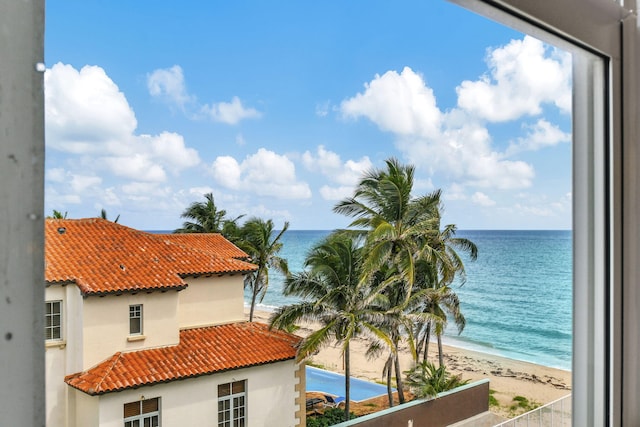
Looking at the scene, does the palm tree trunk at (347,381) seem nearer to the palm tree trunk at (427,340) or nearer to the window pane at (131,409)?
the palm tree trunk at (427,340)

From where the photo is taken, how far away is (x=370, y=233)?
1.34 m

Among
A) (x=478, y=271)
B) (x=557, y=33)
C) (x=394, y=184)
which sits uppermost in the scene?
(x=557, y=33)

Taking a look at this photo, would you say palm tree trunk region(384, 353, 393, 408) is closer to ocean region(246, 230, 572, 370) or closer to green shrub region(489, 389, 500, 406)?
ocean region(246, 230, 572, 370)

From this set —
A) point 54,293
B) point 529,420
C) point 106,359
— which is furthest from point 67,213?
point 529,420

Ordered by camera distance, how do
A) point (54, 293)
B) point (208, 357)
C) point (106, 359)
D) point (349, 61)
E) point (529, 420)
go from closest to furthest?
point (54, 293), point (106, 359), point (208, 357), point (349, 61), point (529, 420)

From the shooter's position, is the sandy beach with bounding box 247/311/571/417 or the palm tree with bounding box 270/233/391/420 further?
the sandy beach with bounding box 247/311/571/417

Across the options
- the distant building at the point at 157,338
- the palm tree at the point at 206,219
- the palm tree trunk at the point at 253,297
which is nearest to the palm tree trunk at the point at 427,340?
the distant building at the point at 157,338

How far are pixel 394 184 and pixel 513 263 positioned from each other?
0.56m

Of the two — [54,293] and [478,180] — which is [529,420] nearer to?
[478,180]

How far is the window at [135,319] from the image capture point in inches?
35.4

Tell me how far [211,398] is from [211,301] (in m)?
0.20

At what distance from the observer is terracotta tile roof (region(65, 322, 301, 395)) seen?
86 centimetres

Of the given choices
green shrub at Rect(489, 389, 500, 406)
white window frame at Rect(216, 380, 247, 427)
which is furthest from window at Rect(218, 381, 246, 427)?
green shrub at Rect(489, 389, 500, 406)

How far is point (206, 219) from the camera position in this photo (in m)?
1.03
